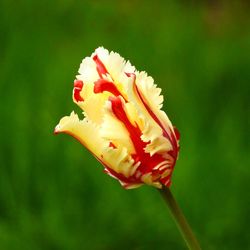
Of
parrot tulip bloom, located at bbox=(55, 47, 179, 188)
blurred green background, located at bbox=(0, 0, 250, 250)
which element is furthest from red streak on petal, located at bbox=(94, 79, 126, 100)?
blurred green background, located at bbox=(0, 0, 250, 250)

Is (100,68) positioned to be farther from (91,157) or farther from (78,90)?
(91,157)

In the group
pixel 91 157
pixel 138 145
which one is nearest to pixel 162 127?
pixel 138 145

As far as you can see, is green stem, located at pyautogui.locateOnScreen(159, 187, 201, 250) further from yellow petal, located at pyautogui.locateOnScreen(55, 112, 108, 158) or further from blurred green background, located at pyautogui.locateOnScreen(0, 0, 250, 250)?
blurred green background, located at pyautogui.locateOnScreen(0, 0, 250, 250)

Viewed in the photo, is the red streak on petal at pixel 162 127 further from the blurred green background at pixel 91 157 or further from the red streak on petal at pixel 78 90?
the blurred green background at pixel 91 157

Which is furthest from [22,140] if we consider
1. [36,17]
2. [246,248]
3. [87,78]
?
[87,78]

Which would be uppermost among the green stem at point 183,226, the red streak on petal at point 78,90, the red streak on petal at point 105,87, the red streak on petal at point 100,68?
the red streak on petal at point 100,68

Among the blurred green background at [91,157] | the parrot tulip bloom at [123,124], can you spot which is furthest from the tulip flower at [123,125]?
the blurred green background at [91,157]
